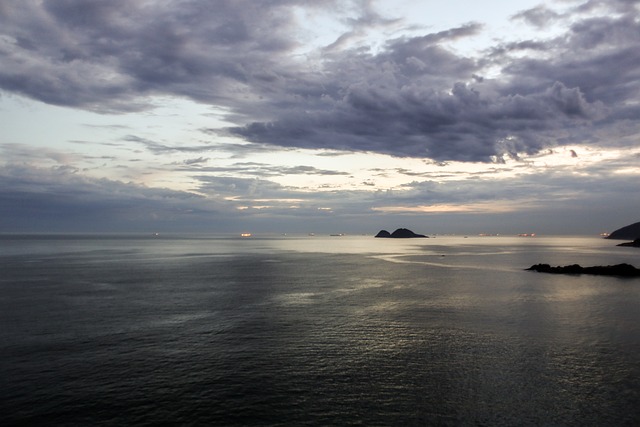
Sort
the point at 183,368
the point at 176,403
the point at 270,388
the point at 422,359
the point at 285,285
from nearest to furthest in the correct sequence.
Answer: the point at 176,403 < the point at 270,388 < the point at 183,368 < the point at 422,359 < the point at 285,285

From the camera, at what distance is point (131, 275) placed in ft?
314

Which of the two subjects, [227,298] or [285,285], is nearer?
[227,298]

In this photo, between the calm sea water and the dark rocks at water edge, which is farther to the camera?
the dark rocks at water edge

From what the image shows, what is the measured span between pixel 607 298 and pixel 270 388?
211 ft

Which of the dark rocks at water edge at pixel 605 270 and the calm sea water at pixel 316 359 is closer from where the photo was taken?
the calm sea water at pixel 316 359

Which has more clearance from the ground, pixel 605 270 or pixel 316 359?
pixel 605 270

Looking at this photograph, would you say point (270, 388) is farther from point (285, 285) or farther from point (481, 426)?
point (285, 285)

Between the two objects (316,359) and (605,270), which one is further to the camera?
(605,270)

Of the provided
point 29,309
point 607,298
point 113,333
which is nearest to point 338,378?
point 113,333

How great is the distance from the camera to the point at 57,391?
27.6 meters

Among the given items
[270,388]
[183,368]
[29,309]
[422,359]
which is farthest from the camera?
[29,309]

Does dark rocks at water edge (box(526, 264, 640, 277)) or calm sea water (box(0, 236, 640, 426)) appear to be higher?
dark rocks at water edge (box(526, 264, 640, 277))

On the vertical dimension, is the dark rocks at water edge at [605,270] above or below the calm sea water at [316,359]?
above

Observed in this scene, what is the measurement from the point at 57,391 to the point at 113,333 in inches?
590
